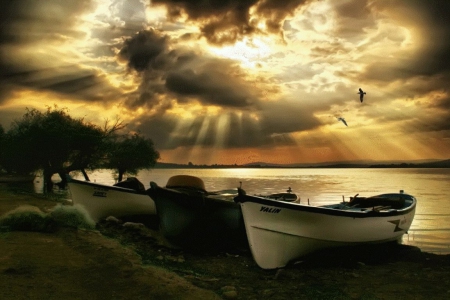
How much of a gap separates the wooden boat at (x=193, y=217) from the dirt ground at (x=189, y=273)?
476 millimetres

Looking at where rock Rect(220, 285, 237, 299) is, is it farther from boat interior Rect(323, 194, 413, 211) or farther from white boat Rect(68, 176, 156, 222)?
white boat Rect(68, 176, 156, 222)

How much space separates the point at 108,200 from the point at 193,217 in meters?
6.68

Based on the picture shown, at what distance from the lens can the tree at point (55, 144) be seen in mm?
45125

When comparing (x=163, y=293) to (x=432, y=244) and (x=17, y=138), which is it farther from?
(x=17, y=138)

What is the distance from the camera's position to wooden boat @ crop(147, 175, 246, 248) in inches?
531

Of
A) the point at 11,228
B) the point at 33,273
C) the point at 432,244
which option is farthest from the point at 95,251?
the point at 432,244

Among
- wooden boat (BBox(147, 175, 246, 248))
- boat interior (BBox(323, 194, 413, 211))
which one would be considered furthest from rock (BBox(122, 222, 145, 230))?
boat interior (BBox(323, 194, 413, 211))

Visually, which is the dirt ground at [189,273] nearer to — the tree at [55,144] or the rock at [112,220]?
the rock at [112,220]

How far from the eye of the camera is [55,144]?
45.6 metres

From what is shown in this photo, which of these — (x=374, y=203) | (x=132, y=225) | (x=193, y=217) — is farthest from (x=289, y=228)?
(x=132, y=225)

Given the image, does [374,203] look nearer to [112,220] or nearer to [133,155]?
→ [112,220]

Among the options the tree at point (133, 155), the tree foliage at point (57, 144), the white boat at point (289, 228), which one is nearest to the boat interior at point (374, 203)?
the white boat at point (289, 228)

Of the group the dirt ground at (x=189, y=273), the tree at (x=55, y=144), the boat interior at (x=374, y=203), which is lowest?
the dirt ground at (x=189, y=273)

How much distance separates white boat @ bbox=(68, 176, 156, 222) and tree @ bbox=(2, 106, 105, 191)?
2943 centimetres
